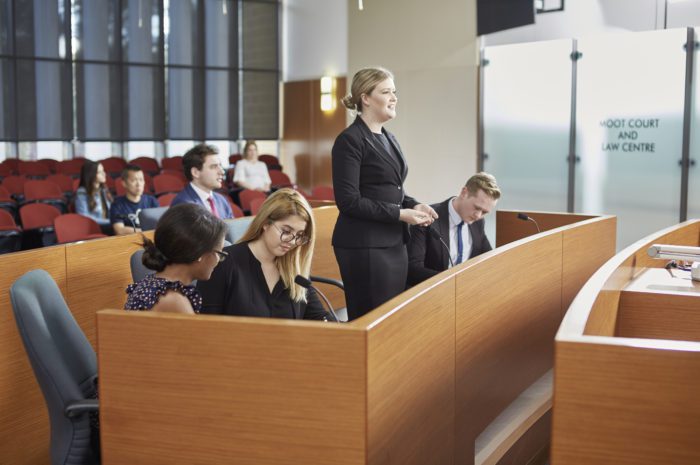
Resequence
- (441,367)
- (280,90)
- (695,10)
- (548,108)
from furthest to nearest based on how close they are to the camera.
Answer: (280,90) → (548,108) → (695,10) → (441,367)

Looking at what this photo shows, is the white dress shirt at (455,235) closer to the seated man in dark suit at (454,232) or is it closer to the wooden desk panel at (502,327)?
the seated man in dark suit at (454,232)

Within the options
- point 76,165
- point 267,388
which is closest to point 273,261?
point 267,388

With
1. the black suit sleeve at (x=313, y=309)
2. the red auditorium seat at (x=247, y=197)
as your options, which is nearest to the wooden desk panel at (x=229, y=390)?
the black suit sleeve at (x=313, y=309)

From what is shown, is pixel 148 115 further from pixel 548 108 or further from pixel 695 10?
pixel 695 10

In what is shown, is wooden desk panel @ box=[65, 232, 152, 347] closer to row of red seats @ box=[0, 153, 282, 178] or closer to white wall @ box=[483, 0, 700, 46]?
white wall @ box=[483, 0, 700, 46]

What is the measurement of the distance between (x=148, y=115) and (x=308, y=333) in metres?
12.3

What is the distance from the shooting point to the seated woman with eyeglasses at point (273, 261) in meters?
2.62

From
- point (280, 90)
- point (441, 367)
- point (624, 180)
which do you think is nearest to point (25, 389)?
point (441, 367)

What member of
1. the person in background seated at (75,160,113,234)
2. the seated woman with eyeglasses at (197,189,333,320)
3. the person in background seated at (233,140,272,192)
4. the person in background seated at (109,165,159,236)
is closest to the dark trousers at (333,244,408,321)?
the seated woman with eyeglasses at (197,189,333,320)

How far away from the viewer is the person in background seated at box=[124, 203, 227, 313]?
237cm

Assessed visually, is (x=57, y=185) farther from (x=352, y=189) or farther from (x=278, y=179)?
(x=352, y=189)

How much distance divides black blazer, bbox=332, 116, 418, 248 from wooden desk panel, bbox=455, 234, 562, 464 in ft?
1.63

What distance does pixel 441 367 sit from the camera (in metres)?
2.31

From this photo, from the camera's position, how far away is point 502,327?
3.04 metres
